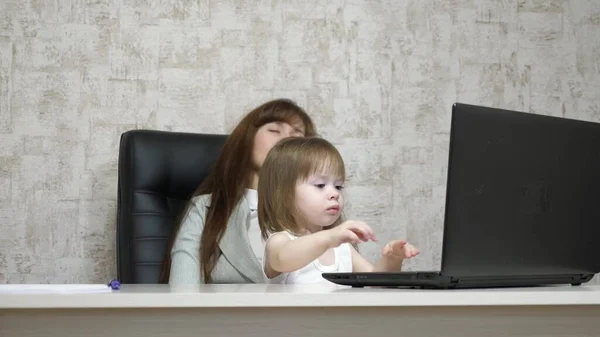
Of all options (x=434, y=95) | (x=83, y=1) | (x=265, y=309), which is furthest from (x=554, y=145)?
(x=83, y=1)

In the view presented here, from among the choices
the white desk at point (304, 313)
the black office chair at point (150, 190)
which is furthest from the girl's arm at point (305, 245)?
the black office chair at point (150, 190)

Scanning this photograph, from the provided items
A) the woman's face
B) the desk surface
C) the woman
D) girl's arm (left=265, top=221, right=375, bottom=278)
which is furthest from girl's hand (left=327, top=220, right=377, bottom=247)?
the woman's face

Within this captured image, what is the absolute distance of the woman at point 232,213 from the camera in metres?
2.13

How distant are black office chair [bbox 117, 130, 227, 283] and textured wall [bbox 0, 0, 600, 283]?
35 cm

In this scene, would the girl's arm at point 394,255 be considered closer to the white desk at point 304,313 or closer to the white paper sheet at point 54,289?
the white desk at point 304,313

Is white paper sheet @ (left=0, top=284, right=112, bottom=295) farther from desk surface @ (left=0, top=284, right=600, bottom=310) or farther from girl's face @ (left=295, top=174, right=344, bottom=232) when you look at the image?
girl's face @ (left=295, top=174, right=344, bottom=232)

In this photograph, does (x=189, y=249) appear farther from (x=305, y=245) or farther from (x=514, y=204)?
(x=514, y=204)

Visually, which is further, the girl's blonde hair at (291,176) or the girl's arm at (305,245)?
the girl's blonde hair at (291,176)

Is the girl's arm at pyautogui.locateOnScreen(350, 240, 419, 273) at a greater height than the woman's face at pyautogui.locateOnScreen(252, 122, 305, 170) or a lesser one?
lesser

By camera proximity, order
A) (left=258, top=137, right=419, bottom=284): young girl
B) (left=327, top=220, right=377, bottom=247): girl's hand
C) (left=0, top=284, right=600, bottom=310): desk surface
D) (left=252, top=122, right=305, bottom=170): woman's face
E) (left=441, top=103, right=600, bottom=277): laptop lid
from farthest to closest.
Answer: (left=252, top=122, right=305, bottom=170): woman's face → (left=258, top=137, right=419, bottom=284): young girl → (left=327, top=220, right=377, bottom=247): girl's hand → (left=441, top=103, right=600, bottom=277): laptop lid → (left=0, top=284, right=600, bottom=310): desk surface

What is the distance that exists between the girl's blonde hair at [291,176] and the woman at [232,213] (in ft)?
0.86

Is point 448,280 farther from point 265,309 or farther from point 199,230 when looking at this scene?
point 199,230

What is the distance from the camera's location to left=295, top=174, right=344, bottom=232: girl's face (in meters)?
1.78

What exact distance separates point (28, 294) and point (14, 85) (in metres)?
1.71
